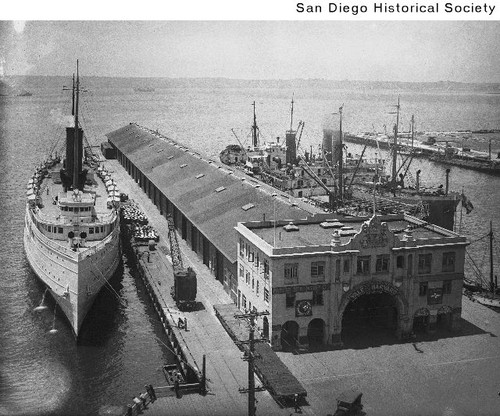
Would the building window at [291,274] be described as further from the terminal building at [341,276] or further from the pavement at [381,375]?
the pavement at [381,375]

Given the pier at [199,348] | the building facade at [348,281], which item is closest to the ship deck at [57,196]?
the pier at [199,348]

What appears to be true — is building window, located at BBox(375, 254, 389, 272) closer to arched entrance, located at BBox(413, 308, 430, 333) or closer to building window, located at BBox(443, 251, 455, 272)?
arched entrance, located at BBox(413, 308, 430, 333)

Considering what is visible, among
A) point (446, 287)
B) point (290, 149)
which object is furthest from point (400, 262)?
point (290, 149)

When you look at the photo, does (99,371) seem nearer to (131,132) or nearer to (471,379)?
(471,379)

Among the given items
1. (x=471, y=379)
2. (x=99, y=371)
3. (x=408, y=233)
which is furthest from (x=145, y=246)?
(x=471, y=379)

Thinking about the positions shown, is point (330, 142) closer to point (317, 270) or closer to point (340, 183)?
point (340, 183)

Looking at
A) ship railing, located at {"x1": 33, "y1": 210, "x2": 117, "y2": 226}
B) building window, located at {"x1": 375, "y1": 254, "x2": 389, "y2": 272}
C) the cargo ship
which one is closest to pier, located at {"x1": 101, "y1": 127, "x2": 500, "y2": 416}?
building window, located at {"x1": 375, "y1": 254, "x2": 389, "y2": 272}
